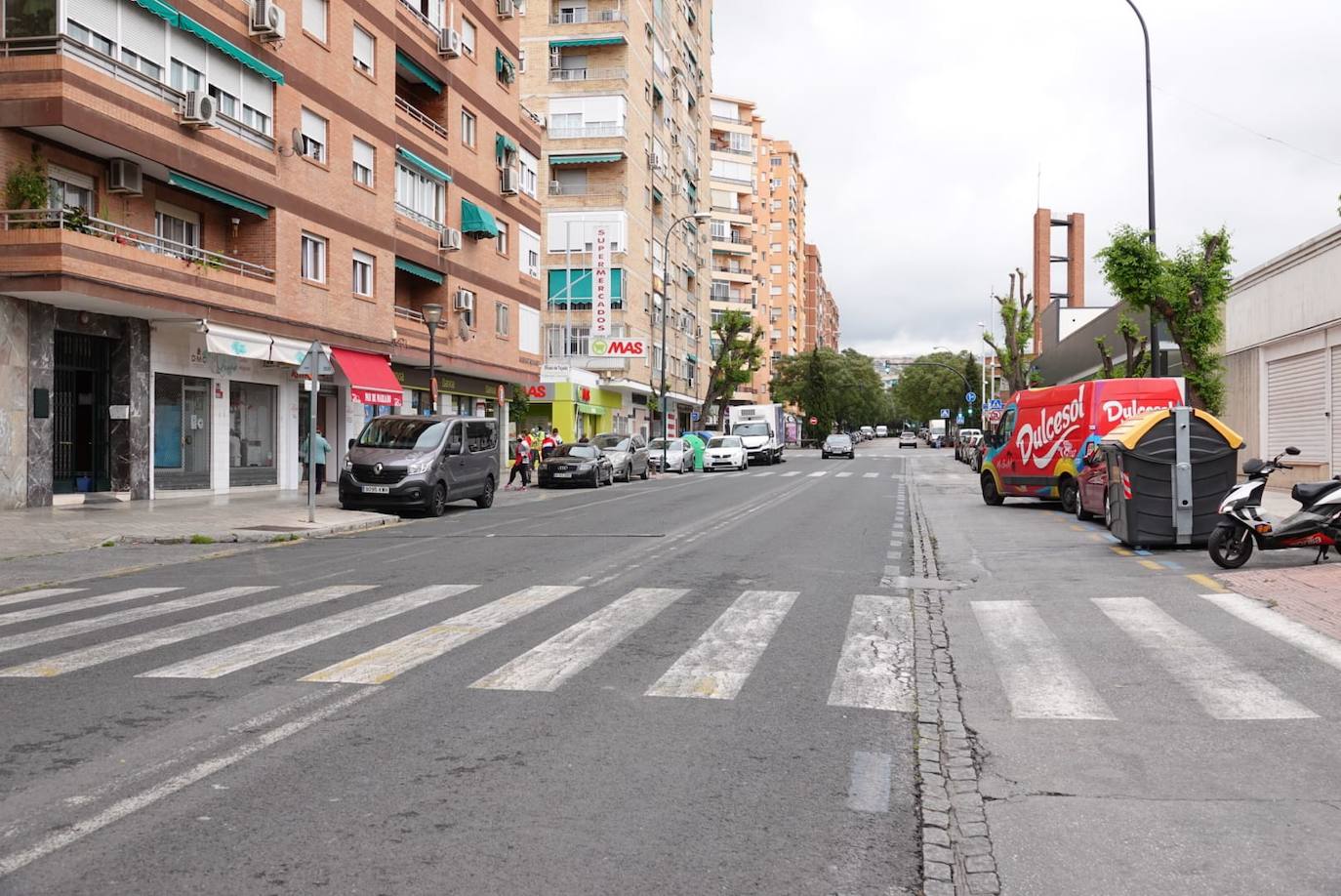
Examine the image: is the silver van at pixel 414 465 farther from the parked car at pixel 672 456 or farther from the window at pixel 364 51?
the parked car at pixel 672 456

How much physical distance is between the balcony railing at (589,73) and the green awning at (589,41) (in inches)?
46.7

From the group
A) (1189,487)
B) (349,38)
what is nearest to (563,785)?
(1189,487)

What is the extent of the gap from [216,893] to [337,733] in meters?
1.75

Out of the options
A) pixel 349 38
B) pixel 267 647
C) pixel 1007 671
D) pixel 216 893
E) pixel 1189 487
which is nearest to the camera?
pixel 216 893

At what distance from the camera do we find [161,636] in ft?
24.6

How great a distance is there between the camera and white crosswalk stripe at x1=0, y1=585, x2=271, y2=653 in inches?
293

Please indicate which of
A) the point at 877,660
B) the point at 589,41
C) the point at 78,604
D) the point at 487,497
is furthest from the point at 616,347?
the point at 877,660

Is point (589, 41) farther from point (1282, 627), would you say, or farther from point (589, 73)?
point (1282, 627)

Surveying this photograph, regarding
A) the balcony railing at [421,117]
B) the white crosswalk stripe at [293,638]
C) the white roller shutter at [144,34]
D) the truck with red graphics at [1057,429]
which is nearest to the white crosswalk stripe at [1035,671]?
the white crosswalk stripe at [293,638]

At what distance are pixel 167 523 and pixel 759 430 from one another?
37.7m

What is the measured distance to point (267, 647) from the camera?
23.4ft

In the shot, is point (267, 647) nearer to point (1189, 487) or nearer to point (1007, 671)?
point (1007, 671)

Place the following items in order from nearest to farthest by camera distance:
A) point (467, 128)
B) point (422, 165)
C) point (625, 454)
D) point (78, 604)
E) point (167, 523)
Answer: point (78, 604)
point (167, 523)
point (422, 165)
point (467, 128)
point (625, 454)

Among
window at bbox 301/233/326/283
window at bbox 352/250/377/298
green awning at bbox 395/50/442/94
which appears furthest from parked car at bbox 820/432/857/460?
window at bbox 301/233/326/283
